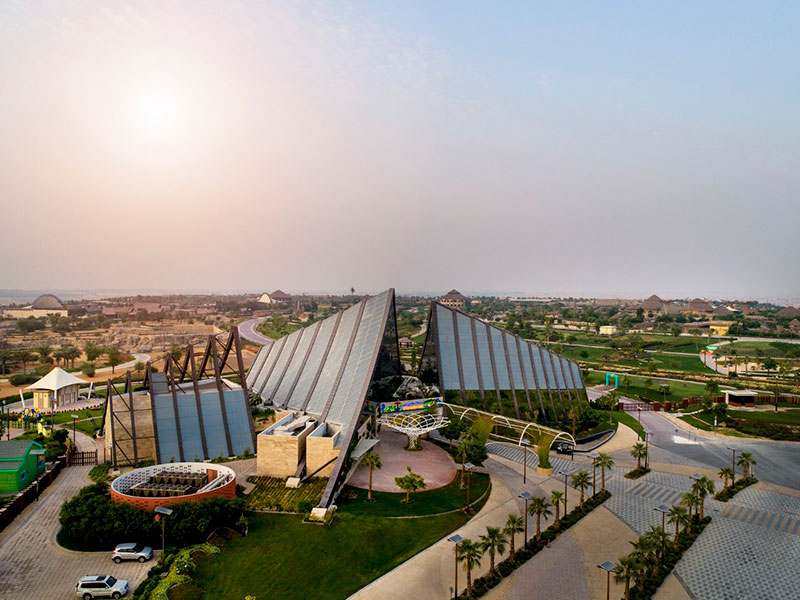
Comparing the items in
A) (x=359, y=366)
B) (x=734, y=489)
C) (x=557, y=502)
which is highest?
(x=359, y=366)

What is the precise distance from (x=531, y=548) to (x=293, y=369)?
45675 mm

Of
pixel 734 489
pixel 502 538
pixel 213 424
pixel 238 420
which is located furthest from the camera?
pixel 238 420

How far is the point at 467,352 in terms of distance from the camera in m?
66.1

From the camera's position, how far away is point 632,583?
27859 mm

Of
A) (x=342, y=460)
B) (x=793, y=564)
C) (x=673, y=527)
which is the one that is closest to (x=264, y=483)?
(x=342, y=460)

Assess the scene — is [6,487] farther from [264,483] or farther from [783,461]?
[783,461]

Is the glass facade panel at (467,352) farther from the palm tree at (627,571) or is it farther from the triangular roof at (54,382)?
the triangular roof at (54,382)

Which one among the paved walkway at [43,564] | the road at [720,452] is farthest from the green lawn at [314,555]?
the road at [720,452]

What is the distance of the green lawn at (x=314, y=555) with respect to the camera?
26.9 m

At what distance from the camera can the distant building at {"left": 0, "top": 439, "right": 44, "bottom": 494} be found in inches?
1567

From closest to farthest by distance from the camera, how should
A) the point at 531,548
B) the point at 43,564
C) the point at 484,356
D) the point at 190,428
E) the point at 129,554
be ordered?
the point at 43,564 → the point at 129,554 → the point at 531,548 → the point at 190,428 → the point at 484,356

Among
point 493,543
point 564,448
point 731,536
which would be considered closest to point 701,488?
point 731,536

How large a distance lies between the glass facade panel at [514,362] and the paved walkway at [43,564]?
47358 mm

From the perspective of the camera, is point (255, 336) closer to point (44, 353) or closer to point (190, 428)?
point (44, 353)
